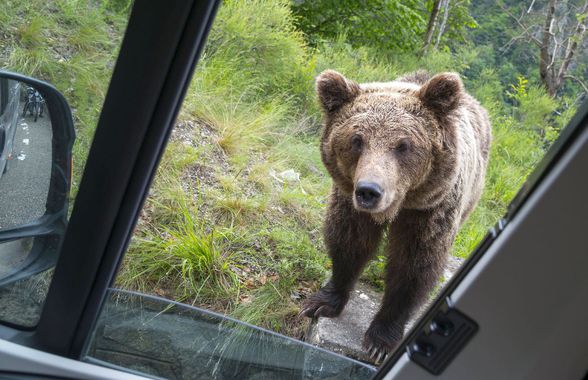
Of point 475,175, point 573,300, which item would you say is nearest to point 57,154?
point 573,300

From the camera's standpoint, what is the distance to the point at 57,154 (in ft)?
5.15

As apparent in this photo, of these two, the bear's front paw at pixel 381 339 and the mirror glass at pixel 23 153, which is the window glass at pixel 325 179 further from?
the mirror glass at pixel 23 153

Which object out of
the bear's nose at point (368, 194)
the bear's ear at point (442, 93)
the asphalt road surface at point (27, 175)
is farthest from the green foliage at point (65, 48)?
the bear's ear at point (442, 93)

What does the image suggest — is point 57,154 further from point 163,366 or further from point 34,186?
point 163,366

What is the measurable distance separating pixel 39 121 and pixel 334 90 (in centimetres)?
196

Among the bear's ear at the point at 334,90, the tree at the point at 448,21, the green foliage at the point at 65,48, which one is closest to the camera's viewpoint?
the green foliage at the point at 65,48

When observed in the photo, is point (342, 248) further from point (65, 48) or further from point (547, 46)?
point (65, 48)

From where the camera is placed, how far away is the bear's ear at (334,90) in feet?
10.5

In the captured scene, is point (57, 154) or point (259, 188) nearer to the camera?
point (57, 154)

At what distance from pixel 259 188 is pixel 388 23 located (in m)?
3.94

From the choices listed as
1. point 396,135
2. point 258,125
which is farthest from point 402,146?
point 258,125

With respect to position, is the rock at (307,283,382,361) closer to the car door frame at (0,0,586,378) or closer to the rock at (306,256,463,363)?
the rock at (306,256,463,363)

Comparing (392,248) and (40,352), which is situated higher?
(40,352)

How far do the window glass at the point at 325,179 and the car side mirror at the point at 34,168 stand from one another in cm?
30
